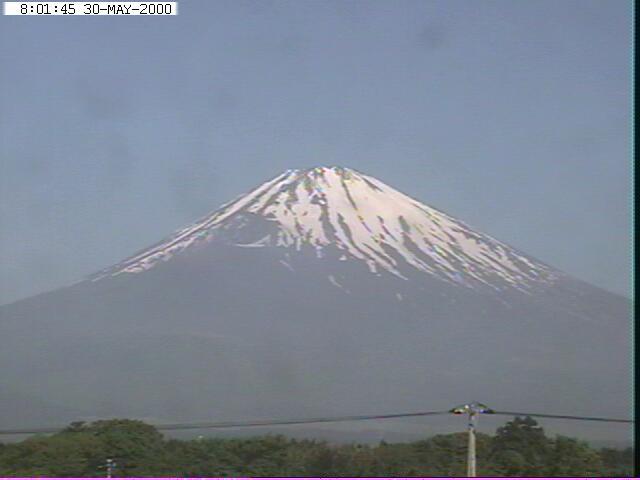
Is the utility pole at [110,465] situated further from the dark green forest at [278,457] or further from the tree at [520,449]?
the tree at [520,449]

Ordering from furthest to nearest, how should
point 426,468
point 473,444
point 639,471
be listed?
point 426,468
point 473,444
point 639,471

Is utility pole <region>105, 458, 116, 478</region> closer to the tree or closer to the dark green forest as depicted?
the dark green forest

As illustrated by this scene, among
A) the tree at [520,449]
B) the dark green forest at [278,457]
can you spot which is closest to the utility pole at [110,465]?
the dark green forest at [278,457]

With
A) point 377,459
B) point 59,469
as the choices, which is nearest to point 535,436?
point 377,459

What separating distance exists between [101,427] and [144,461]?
86 cm

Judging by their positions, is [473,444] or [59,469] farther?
[59,469]

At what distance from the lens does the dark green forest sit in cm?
1291

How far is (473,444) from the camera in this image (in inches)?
456

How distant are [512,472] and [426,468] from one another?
900 millimetres

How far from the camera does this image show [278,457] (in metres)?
14.0

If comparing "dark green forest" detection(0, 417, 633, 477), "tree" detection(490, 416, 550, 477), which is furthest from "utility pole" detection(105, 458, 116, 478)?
"tree" detection(490, 416, 550, 477)

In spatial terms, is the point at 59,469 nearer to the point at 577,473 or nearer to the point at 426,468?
the point at 426,468

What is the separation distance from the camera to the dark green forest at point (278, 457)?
1291 centimetres

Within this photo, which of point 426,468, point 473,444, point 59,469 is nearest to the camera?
point 473,444
